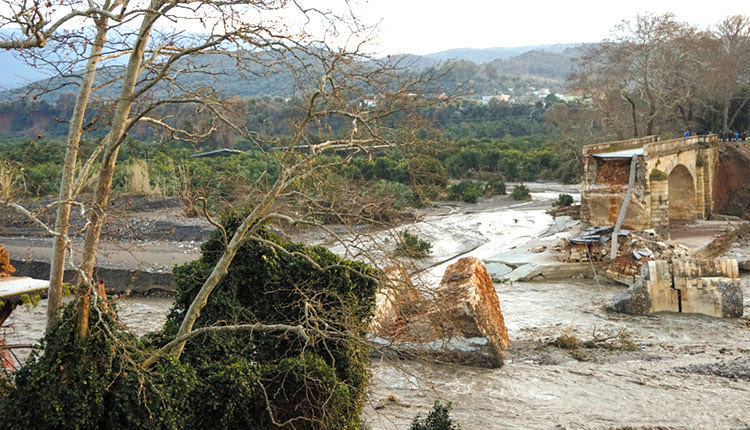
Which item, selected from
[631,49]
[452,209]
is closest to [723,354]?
[452,209]

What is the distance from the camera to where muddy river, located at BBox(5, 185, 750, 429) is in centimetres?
1052

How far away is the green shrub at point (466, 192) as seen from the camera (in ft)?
115

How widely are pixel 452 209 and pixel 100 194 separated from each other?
2596cm

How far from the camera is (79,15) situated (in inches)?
296

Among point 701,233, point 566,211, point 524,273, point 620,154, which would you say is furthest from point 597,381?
point 566,211

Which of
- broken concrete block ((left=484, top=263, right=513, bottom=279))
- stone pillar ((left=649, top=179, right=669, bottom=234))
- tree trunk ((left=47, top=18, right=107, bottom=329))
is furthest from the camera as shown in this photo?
stone pillar ((left=649, top=179, right=669, bottom=234))

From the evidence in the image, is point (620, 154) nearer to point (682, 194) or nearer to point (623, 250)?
point (623, 250)

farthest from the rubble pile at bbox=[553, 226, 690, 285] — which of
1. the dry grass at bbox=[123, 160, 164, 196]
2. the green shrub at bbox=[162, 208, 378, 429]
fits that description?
the dry grass at bbox=[123, 160, 164, 196]

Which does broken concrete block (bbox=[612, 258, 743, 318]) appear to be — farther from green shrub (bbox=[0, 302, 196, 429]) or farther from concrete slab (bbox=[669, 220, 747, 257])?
green shrub (bbox=[0, 302, 196, 429])

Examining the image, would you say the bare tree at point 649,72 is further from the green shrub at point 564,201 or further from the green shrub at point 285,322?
the green shrub at point 285,322

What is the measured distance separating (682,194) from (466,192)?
9.75m

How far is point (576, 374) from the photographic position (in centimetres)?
1277

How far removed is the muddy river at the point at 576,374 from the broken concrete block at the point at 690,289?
1.05 feet

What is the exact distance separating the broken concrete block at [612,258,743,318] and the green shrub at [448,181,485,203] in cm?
1824
